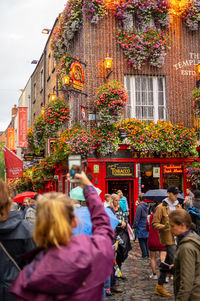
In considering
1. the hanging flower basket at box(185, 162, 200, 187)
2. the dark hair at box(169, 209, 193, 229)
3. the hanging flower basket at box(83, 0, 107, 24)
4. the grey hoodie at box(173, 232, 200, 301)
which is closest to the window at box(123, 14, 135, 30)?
the hanging flower basket at box(83, 0, 107, 24)

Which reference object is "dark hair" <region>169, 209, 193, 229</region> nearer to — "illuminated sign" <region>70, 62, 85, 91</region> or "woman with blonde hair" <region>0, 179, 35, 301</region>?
"woman with blonde hair" <region>0, 179, 35, 301</region>

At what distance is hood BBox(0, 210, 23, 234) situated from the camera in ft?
10.0

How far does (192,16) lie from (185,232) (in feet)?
49.6

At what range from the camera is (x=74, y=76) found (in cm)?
1459

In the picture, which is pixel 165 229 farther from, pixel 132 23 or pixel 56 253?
pixel 132 23

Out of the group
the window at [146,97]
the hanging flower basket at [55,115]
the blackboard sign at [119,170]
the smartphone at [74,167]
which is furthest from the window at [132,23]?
the smartphone at [74,167]

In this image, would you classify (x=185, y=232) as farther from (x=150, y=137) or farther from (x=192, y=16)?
(x=192, y=16)

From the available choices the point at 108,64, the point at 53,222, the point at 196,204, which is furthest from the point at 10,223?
the point at 108,64

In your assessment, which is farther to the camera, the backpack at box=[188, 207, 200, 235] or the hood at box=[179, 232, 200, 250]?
the backpack at box=[188, 207, 200, 235]

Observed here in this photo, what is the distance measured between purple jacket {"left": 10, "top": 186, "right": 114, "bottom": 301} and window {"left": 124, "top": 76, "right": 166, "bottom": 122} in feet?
46.2

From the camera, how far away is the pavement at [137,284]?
22.0 feet

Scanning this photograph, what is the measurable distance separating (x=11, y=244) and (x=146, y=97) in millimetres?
14106

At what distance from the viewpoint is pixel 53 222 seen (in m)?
2.06

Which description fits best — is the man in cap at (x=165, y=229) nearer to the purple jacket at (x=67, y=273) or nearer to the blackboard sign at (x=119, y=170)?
the purple jacket at (x=67, y=273)
